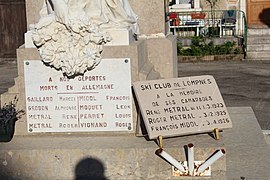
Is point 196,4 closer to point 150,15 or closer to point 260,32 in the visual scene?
point 260,32

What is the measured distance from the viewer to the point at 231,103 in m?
11.3

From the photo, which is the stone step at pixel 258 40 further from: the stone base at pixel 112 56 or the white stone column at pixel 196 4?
the stone base at pixel 112 56

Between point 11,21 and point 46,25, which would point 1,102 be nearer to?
point 46,25

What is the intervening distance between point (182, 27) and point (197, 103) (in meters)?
14.9

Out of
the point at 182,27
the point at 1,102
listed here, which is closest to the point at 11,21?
the point at 182,27

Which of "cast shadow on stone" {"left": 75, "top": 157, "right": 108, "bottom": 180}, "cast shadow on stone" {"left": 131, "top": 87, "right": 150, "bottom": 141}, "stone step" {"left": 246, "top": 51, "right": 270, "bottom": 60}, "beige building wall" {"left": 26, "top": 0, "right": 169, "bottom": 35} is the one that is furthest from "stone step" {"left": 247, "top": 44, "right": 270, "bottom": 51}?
"cast shadow on stone" {"left": 75, "top": 157, "right": 108, "bottom": 180}

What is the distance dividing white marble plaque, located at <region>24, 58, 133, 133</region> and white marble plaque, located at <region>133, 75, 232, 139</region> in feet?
0.77

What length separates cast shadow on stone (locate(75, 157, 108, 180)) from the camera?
5.68 meters

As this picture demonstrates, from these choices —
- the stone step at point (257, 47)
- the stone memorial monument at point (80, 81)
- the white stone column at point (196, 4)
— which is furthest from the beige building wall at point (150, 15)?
the white stone column at point (196, 4)

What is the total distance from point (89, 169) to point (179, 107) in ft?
3.15

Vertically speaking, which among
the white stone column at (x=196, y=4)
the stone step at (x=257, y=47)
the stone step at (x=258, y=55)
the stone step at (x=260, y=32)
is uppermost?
the white stone column at (x=196, y=4)

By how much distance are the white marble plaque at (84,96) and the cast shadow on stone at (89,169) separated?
59cm

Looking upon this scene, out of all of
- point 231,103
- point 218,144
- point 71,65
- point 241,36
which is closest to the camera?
point 218,144

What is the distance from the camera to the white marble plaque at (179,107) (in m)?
5.86
